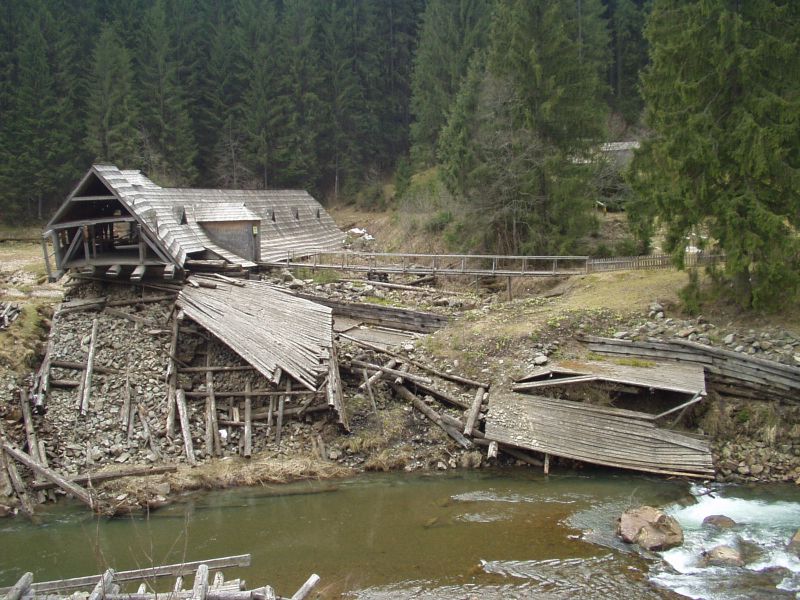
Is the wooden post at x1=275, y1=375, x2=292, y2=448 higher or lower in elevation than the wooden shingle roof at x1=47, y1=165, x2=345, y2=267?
lower

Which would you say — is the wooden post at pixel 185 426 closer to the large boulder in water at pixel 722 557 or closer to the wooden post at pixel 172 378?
the wooden post at pixel 172 378

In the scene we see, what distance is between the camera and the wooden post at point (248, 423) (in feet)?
52.4

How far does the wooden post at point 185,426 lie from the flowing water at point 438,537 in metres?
1.34

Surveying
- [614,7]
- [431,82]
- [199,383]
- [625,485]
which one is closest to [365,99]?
[431,82]

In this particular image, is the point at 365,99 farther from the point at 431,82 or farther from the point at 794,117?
the point at 794,117

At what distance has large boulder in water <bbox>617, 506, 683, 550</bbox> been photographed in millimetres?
12312

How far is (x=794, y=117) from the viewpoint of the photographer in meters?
17.2

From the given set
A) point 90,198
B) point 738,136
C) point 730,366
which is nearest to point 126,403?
point 90,198

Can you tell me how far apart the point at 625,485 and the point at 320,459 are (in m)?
7.27

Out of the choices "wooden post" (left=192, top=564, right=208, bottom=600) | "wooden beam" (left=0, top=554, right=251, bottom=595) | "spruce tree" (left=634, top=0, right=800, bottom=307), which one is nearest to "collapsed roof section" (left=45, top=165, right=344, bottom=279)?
"wooden beam" (left=0, top=554, right=251, bottom=595)

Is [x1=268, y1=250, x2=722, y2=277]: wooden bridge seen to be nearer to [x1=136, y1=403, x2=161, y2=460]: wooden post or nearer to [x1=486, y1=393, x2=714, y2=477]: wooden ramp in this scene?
[x1=486, y1=393, x2=714, y2=477]: wooden ramp

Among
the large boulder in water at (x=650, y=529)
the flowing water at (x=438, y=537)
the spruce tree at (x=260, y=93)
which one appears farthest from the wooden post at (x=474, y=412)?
the spruce tree at (x=260, y=93)

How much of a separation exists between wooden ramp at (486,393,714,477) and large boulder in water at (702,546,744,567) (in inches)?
124

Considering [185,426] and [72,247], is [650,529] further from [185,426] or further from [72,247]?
[72,247]
